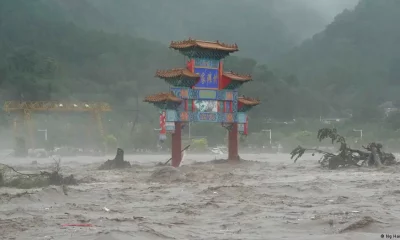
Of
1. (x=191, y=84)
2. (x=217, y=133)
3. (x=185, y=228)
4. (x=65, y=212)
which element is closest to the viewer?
(x=185, y=228)

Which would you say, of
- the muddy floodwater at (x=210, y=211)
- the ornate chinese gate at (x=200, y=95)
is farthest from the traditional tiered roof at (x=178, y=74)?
the muddy floodwater at (x=210, y=211)

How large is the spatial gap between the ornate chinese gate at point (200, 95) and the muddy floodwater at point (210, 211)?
377 inches

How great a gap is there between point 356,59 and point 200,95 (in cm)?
9965

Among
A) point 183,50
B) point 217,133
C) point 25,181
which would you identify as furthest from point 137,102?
point 25,181

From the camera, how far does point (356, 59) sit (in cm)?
12244

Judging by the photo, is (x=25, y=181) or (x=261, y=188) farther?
(x=25, y=181)

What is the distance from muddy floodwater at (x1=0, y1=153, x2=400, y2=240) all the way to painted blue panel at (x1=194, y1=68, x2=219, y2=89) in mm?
11015

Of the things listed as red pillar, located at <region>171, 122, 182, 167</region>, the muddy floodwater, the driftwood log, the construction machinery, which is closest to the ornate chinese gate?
red pillar, located at <region>171, 122, 182, 167</region>

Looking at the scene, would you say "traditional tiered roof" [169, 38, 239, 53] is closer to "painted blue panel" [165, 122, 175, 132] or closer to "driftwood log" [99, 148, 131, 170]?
"painted blue panel" [165, 122, 175, 132]

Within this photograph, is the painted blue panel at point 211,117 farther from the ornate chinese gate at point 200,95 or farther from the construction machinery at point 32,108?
the construction machinery at point 32,108

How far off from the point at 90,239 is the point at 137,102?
82.1 meters

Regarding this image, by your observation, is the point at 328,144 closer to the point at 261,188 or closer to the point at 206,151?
the point at 206,151

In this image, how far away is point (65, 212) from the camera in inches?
458

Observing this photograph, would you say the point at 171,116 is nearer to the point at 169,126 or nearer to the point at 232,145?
the point at 169,126
